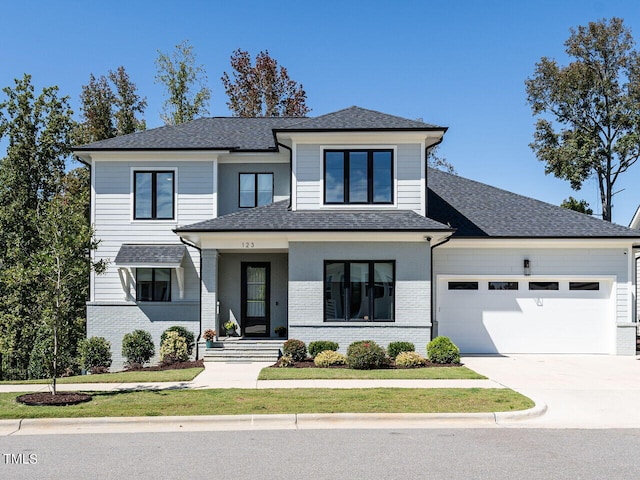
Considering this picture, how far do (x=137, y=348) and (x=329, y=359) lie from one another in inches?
264

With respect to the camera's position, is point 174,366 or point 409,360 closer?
point 409,360

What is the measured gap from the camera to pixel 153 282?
69.3ft

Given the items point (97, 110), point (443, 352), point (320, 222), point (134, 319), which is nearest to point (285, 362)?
point (320, 222)

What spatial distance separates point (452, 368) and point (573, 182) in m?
27.6

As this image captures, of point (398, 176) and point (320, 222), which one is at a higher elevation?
point (398, 176)

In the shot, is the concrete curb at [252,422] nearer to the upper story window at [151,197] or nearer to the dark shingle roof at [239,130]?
the dark shingle roof at [239,130]

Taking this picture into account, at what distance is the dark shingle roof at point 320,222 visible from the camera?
18078mm

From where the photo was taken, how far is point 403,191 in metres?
19.4

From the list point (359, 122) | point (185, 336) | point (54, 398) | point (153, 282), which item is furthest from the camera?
point (153, 282)

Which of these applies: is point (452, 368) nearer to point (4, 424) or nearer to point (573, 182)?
point (4, 424)

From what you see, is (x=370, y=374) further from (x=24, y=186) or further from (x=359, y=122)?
(x=24, y=186)

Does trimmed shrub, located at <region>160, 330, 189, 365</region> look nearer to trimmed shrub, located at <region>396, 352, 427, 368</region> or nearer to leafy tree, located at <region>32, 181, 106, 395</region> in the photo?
leafy tree, located at <region>32, 181, 106, 395</region>

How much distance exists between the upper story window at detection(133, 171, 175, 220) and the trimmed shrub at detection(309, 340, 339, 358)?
729 cm

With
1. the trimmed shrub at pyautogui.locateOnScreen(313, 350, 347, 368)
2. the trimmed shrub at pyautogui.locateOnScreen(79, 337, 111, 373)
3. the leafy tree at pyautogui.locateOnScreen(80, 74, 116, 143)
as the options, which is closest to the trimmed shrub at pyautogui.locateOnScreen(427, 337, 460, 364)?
the trimmed shrub at pyautogui.locateOnScreen(313, 350, 347, 368)
